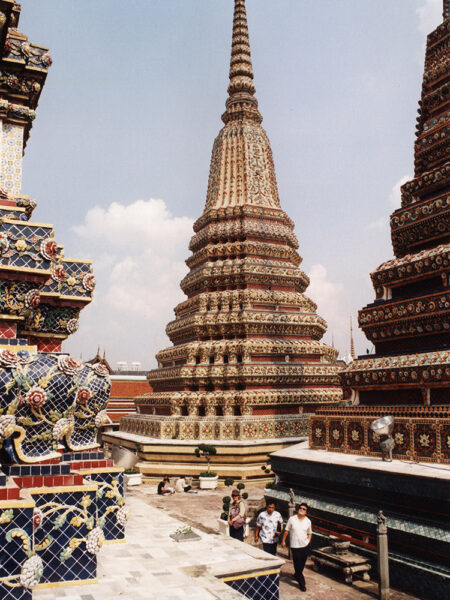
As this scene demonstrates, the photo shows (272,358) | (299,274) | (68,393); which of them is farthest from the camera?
(299,274)

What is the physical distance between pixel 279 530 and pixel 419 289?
23.3 feet

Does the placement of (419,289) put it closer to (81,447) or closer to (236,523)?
(236,523)

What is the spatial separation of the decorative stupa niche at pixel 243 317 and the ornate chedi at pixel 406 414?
9014mm

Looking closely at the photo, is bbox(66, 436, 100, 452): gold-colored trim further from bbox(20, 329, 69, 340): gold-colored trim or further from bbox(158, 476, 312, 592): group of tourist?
bbox(158, 476, 312, 592): group of tourist

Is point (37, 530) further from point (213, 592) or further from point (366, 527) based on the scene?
point (366, 527)

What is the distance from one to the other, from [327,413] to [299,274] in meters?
14.1

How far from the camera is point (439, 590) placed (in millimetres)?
9680

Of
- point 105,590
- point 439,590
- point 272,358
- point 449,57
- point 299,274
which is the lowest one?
point 439,590

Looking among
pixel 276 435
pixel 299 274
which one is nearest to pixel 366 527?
pixel 276 435

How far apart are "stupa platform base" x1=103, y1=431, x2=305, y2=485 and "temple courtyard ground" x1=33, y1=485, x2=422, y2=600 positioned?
851 centimetres

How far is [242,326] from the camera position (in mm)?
25672

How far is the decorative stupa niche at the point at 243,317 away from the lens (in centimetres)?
2481

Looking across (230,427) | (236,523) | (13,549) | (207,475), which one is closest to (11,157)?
(13,549)

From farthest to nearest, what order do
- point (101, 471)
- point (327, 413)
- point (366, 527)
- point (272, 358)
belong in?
point (272, 358)
point (327, 413)
point (366, 527)
point (101, 471)
